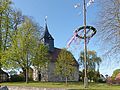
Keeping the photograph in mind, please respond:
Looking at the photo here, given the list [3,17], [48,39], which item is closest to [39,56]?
[3,17]

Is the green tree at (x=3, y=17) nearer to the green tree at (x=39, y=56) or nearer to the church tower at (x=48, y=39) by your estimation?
the green tree at (x=39, y=56)

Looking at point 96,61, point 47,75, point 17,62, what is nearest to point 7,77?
point 47,75

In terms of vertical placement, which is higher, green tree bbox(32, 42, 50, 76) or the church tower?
the church tower

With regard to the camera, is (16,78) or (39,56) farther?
(16,78)

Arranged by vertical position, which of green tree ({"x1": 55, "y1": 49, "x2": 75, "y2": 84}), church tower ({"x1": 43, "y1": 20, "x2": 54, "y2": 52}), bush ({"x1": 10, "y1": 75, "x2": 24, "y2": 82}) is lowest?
bush ({"x1": 10, "y1": 75, "x2": 24, "y2": 82})

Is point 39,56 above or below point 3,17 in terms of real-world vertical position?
below

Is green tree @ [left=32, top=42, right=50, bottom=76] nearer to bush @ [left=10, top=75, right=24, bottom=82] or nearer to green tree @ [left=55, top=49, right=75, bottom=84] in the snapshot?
green tree @ [left=55, top=49, right=75, bottom=84]

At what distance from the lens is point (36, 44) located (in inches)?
1977

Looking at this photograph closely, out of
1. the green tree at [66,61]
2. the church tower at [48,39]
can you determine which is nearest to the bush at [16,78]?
the green tree at [66,61]

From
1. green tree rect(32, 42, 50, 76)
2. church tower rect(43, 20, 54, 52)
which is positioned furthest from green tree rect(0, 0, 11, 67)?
church tower rect(43, 20, 54, 52)

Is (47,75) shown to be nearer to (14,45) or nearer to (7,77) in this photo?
(7,77)

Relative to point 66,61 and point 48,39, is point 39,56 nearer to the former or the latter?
point 66,61

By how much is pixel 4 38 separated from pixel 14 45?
2.89 metres

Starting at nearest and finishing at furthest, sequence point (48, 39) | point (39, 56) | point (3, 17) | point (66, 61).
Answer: point (3, 17)
point (39, 56)
point (66, 61)
point (48, 39)
